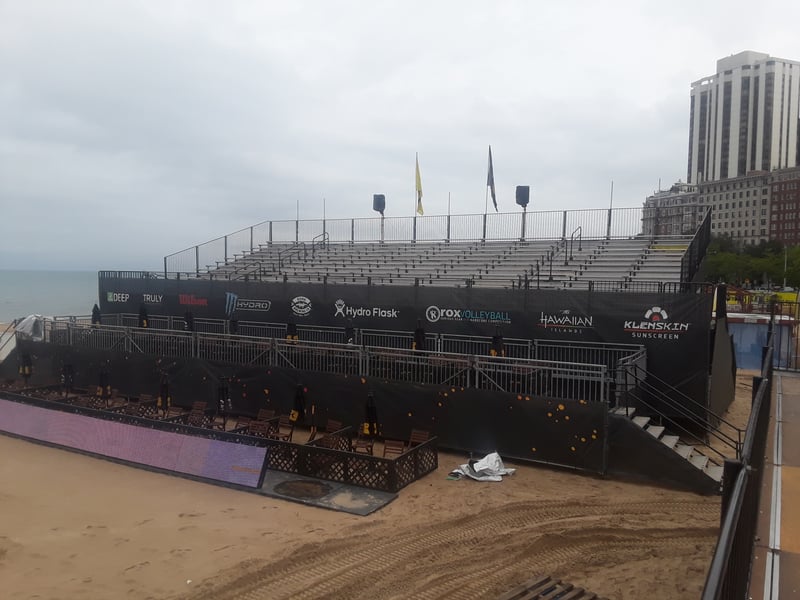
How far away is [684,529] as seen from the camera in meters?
10.1

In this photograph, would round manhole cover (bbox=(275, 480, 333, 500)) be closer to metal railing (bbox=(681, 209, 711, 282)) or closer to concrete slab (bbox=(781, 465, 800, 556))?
concrete slab (bbox=(781, 465, 800, 556))

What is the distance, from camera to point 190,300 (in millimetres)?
27016

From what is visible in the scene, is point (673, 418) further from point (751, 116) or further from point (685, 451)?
point (751, 116)

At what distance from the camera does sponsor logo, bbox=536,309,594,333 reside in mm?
17312

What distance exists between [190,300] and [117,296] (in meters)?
5.36

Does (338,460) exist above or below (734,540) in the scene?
below

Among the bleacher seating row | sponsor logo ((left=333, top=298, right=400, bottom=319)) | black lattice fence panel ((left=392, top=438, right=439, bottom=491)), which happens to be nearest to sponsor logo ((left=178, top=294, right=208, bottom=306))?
the bleacher seating row

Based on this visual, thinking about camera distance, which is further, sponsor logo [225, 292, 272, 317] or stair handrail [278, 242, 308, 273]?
stair handrail [278, 242, 308, 273]

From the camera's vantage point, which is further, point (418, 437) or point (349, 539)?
point (418, 437)

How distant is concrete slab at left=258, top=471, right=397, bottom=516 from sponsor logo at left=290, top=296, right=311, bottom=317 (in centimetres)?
1093

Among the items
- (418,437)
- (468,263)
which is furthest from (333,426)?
(468,263)

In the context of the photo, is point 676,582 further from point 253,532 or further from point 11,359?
point 11,359

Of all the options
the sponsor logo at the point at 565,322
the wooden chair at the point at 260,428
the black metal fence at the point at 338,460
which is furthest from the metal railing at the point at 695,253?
the wooden chair at the point at 260,428

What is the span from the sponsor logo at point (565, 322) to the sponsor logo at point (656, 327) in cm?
120
